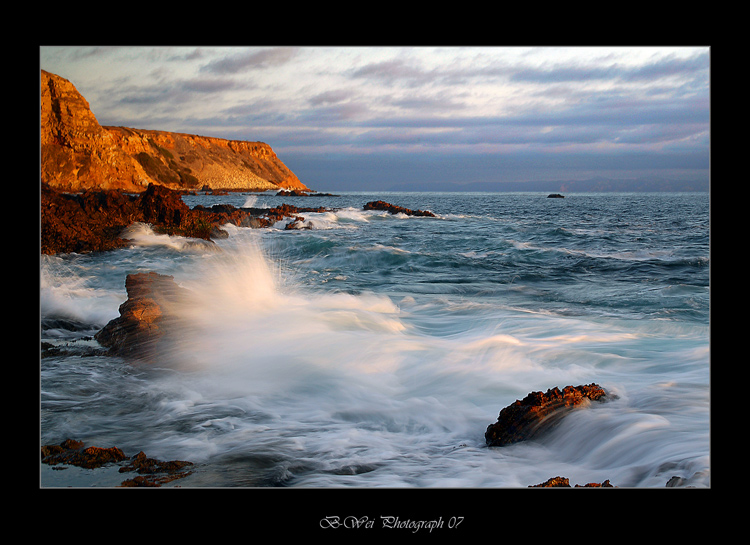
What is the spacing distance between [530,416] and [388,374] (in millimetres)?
1665

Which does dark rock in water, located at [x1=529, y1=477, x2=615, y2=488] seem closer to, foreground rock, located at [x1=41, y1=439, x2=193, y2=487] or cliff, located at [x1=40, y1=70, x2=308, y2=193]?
foreground rock, located at [x1=41, y1=439, x2=193, y2=487]

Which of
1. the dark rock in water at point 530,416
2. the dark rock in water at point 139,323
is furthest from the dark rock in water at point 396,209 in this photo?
the dark rock in water at point 530,416

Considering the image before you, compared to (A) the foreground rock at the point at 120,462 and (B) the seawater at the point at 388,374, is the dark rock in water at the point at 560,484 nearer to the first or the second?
(B) the seawater at the point at 388,374

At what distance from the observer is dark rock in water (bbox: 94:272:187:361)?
467 cm

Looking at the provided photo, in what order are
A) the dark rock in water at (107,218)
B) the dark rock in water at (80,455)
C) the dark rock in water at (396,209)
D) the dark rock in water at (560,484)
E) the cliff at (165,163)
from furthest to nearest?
the dark rock in water at (396,209) → the cliff at (165,163) → the dark rock in water at (107,218) → the dark rock in water at (80,455) → the dark rock in water at (560,484)

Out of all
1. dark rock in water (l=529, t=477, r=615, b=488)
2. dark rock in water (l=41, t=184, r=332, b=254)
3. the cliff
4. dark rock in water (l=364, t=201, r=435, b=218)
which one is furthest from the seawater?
dark rock in water (l=364, t=201, r=435, b=218)

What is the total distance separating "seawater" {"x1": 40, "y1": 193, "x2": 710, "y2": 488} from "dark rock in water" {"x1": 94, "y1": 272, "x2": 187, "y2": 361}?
0.17 meters

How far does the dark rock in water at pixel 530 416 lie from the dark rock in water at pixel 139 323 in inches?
125

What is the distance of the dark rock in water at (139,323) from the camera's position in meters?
4.67

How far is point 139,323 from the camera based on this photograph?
4.79 metres

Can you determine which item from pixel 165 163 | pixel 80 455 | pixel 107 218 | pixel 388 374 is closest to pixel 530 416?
pixel 388 374
